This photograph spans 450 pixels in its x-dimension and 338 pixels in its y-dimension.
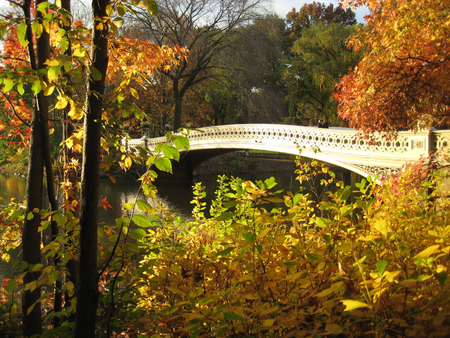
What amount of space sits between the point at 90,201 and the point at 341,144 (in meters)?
10.4

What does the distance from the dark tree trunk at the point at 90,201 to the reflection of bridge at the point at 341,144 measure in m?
3.84

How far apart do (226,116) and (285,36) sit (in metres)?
11.7

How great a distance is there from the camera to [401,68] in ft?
17.3

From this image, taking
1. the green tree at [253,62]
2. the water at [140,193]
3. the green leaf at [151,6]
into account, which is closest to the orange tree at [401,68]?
the green leaf at [151,6]

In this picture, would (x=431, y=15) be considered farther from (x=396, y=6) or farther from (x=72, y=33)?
(x=72, y=33)

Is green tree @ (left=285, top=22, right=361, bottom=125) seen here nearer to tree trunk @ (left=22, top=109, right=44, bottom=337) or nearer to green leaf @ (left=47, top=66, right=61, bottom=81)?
tree trunk @ (left=22, top=109, right=44, bottom=337)

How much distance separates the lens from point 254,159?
27406 mm

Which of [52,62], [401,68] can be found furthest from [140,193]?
[52,62]

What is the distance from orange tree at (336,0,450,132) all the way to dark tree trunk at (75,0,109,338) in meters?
4.24

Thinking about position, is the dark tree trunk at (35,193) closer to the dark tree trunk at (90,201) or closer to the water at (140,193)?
the dark tree trunk at (90,201)

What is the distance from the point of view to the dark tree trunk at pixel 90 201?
1356mm

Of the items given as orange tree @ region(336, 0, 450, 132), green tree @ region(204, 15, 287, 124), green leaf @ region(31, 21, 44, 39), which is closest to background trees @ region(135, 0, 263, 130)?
green tree @ region(204, 15, 287, 124)

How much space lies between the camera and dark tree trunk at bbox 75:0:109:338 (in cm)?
136

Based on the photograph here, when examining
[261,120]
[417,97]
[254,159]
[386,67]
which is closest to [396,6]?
[386,67]
